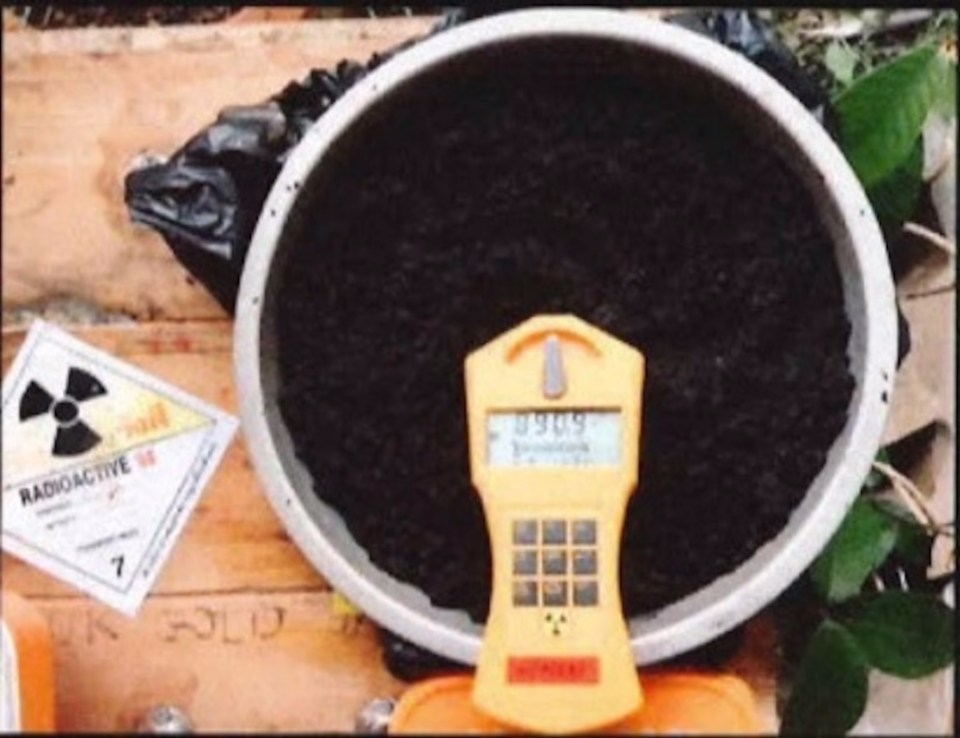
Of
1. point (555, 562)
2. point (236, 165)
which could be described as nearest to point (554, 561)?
point (555, 562)

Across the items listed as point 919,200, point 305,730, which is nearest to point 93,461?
point 305,730

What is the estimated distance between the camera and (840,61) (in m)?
1.55

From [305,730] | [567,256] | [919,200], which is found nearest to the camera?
[567,256]

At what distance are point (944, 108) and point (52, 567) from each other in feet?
2.44

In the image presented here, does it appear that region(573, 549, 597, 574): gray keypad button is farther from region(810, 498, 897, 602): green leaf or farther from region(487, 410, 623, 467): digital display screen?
region(810, 498, 897, 602): green leaf

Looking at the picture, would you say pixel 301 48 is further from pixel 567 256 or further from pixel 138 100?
pixel 567 256

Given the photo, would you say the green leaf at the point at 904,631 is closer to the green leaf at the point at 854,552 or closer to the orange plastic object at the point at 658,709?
the green leaf at the point at 854,552

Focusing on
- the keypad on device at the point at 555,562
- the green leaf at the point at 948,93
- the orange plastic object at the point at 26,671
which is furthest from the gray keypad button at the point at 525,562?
the green leaf at the point at 948,93

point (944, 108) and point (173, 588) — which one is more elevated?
point (944, 108)

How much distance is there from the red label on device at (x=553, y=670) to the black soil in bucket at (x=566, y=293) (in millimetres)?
Answer: 133

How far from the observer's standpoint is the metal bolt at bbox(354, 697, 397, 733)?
1455mm

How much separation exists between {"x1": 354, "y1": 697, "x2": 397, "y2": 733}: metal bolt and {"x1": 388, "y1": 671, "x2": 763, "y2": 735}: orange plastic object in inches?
5.9

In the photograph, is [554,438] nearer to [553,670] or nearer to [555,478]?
[555,478]

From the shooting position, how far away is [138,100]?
1.49 meters
